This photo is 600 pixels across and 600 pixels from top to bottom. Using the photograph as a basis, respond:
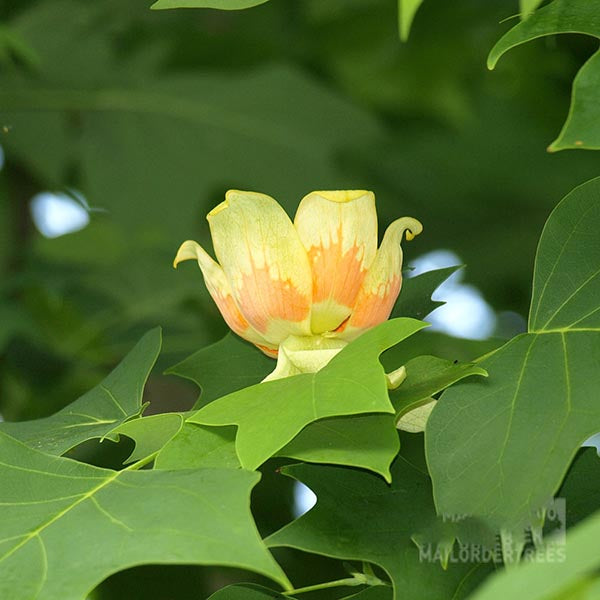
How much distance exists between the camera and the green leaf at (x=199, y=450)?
0.64 metres

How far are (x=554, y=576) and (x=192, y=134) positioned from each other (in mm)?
1772

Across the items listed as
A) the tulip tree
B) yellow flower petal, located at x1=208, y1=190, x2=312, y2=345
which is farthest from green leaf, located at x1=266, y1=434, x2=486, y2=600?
yellow flower petal, located at x1=208, y1=190, x2=312, y2=345

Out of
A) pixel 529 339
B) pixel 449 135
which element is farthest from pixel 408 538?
pixel 449 135

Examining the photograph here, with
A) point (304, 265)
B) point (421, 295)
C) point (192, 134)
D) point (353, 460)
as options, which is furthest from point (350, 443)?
point (192, 134)

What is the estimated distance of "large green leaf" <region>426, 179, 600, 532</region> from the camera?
0.59m

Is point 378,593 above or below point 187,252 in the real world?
below

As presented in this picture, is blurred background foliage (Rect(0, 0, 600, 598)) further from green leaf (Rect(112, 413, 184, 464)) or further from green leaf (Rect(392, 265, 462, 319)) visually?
green leaf (Rect(112, 413, 184, 464))

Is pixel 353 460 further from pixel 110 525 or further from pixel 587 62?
pixel 587 62

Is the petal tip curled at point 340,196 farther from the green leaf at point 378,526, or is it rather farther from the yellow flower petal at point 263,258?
the green leaf at point 378,526

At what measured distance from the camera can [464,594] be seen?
0.67m

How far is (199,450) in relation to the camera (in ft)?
2.13

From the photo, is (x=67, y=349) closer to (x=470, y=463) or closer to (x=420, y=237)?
(x=420, y=237)

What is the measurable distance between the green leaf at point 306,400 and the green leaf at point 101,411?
0.12 metres

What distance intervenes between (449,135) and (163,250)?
0.70 metres
